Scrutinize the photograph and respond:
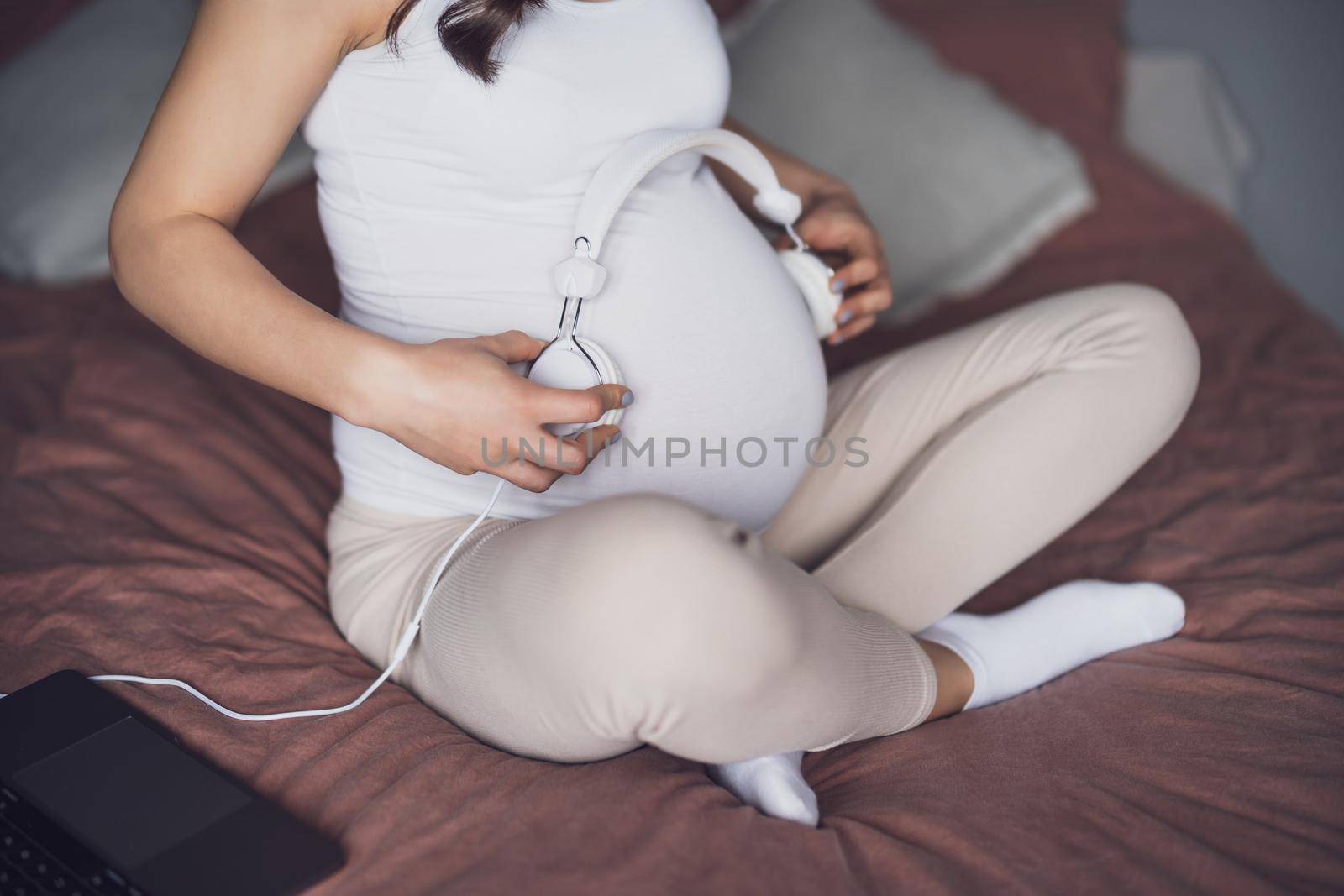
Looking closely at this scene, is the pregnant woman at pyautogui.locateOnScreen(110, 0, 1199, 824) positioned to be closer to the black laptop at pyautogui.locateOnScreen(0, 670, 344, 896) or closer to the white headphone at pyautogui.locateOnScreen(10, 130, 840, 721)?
the white headphone at pyautogui.locateOnScreen(10, 130, 840, 721)

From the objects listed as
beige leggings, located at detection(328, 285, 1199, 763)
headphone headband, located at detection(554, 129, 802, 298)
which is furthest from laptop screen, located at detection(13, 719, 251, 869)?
headphone headband, located at detection(554, 129, 802, 298)

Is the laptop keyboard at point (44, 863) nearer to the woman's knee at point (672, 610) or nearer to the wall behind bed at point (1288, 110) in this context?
the woman's knee at point (672, 610)

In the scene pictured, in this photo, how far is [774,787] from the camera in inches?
27.5

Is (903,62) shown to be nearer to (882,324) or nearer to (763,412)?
(882,324)

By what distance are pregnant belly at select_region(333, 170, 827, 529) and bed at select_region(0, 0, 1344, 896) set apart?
7.0 inches

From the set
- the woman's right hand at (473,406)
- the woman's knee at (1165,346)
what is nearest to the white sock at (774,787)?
the woman's right hand at (473,406)

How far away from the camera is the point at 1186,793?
700 millimetres

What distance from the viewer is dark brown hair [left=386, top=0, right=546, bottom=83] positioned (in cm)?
71

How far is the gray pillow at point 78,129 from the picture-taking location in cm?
147

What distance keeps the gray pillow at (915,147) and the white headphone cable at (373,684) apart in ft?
2.98

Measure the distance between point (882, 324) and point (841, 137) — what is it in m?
0.31

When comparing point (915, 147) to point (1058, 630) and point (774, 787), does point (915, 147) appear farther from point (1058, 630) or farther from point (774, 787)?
point (774, 787)

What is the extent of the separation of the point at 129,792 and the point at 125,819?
27 mm

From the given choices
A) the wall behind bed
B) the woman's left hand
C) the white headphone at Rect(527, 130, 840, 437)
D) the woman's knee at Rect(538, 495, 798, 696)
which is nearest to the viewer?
the woman's knee at Rect(538, 495, 798, 696)
